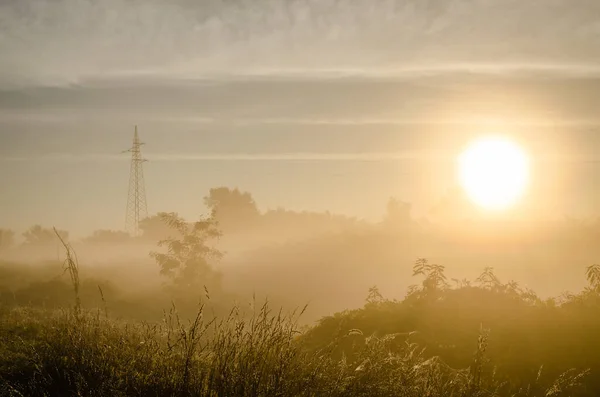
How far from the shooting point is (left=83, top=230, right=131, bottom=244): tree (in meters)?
146

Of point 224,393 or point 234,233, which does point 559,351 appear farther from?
point 234,233

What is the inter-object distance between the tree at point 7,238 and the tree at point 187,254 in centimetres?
11686

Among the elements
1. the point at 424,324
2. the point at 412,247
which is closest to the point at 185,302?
the point at 424,324

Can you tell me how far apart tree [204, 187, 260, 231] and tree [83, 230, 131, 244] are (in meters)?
42.1

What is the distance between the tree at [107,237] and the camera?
478ft

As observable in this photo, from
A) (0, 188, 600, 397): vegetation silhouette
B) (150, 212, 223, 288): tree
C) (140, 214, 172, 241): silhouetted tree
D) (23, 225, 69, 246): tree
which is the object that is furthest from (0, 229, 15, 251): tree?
(0, 188, 600, 397): vegetation silhouette

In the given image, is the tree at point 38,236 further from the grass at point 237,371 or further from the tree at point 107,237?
the grass at point 237,371

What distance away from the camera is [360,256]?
109938 mm

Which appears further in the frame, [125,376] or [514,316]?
[514,316]

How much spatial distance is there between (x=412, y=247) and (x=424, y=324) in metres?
124

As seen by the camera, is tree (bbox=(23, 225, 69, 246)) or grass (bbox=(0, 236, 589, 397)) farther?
tree (bbox=(23, 225, 69, 246))

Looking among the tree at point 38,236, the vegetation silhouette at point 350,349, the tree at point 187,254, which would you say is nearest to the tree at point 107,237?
the tree at point 38,236

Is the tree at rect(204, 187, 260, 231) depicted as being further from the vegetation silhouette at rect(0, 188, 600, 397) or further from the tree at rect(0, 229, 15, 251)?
the vegetation silhouette at rect(0, 188, 600, 397)

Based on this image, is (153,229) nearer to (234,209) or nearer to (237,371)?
(234,209)
